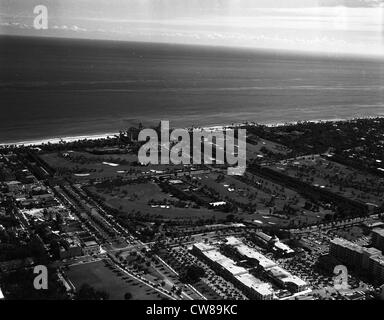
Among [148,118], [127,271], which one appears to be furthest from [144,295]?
[148,118]

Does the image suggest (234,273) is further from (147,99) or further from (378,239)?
(147,99)

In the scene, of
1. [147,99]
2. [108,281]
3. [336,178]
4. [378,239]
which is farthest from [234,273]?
[147,99]

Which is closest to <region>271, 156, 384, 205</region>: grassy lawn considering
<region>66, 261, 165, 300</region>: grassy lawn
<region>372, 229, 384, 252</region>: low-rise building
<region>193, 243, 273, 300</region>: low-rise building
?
<region>372, 229, 384, 252</region>: low-rise building

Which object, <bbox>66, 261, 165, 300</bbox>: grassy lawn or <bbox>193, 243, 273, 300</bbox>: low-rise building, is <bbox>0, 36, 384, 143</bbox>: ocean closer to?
<bbox>66, 261, 165, 300</bbox>: grassy lawn

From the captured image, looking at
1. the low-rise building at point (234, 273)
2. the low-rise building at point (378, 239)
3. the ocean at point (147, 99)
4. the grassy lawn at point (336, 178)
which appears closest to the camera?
the low-rise building at point (234, 273)

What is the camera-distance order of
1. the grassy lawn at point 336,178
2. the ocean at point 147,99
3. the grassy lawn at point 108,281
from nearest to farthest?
the grassy lawn at point 108,281 → the grassy lawn at point 336,178 → the ocean at point 147,99

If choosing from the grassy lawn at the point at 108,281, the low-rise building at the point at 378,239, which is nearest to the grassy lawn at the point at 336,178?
the low-rise building at the point at 378,239

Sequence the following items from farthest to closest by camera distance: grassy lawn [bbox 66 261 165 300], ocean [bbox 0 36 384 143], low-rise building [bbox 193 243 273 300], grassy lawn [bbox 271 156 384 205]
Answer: ocean [bbox 0 36 384 143] → grassy lawn [bbox 271 156 384 205] → low-rise building [bbox 193 243 273 300] → grassy lawn [bbox 66 261 165 300]

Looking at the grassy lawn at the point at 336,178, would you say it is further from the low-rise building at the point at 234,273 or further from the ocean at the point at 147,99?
the ocean at the point at 147,99

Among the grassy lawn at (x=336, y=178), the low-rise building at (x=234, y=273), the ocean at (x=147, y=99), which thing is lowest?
the low-rise building at (x=234, y=273)
